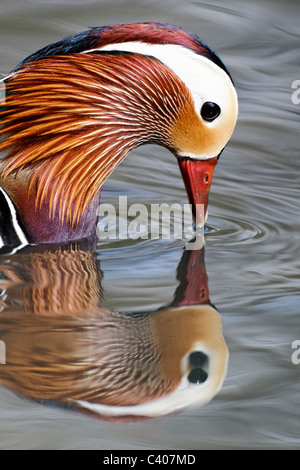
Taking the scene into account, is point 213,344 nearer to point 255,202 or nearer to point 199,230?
point 199,230

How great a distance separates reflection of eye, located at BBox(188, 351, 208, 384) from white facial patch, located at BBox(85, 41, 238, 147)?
118cm

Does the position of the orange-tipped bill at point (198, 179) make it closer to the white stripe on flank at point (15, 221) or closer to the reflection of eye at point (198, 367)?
the white stripe on flank at point (15, 221)

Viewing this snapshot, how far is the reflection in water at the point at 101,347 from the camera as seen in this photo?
2.87 meters

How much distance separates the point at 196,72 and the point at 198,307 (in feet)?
3.34

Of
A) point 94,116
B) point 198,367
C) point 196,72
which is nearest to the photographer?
point 198,367

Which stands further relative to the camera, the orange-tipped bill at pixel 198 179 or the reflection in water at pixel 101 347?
the orange-tipped bill at pixel 198 179

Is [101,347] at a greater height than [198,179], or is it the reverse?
[198,179]

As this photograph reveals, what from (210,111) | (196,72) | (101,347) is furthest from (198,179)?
(101,347)

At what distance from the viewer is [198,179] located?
13.5 ft

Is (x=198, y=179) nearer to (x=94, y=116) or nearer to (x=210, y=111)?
(x=210, y=111)

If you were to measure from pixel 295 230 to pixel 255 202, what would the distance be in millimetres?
413

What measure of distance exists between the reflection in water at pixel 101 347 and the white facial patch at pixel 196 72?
751 millimetres

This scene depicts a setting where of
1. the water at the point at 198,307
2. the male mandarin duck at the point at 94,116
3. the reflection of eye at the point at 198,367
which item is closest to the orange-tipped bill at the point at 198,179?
the male mandarin duck at the point at 94,116

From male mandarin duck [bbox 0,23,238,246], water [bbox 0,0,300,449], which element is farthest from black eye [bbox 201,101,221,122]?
water [bbox 0,0,300,449]
